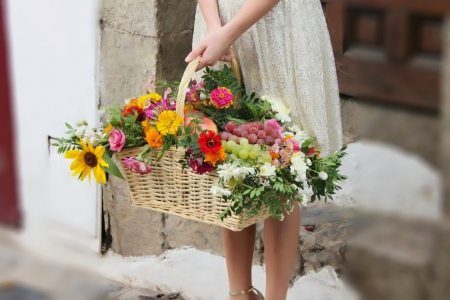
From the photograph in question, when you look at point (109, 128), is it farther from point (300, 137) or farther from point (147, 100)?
point (300, 137)

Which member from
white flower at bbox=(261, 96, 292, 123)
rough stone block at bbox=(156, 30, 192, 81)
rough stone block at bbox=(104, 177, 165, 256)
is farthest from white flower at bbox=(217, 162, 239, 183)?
rough stone block at bbox=(104, 177, 165, 256)

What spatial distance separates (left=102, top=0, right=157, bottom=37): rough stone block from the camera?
2539 mm

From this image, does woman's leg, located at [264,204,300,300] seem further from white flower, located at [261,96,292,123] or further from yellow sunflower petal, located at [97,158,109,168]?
yellow sunflower petal, located at [97,158,109,168]

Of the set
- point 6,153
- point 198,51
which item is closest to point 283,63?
point 198,51

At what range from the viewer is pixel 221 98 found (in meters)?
1.79

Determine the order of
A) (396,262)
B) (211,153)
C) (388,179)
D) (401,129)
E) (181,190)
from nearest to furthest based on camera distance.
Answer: (211,153) → (181,190) → (401,129) → (388,179) → (396,262)

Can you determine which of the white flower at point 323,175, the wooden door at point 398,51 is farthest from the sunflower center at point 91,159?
the wooden door at point 398,51

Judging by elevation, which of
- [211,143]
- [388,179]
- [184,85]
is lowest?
[388,179]

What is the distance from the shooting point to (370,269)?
3.35 metres

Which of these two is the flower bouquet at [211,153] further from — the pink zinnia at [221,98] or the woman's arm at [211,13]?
the woman's arm at [211,13]

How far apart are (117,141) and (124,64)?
928 mm

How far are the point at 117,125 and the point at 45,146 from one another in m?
1.14

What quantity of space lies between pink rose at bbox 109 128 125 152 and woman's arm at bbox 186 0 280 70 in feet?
0.89

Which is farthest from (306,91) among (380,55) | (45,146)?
(45,146)
